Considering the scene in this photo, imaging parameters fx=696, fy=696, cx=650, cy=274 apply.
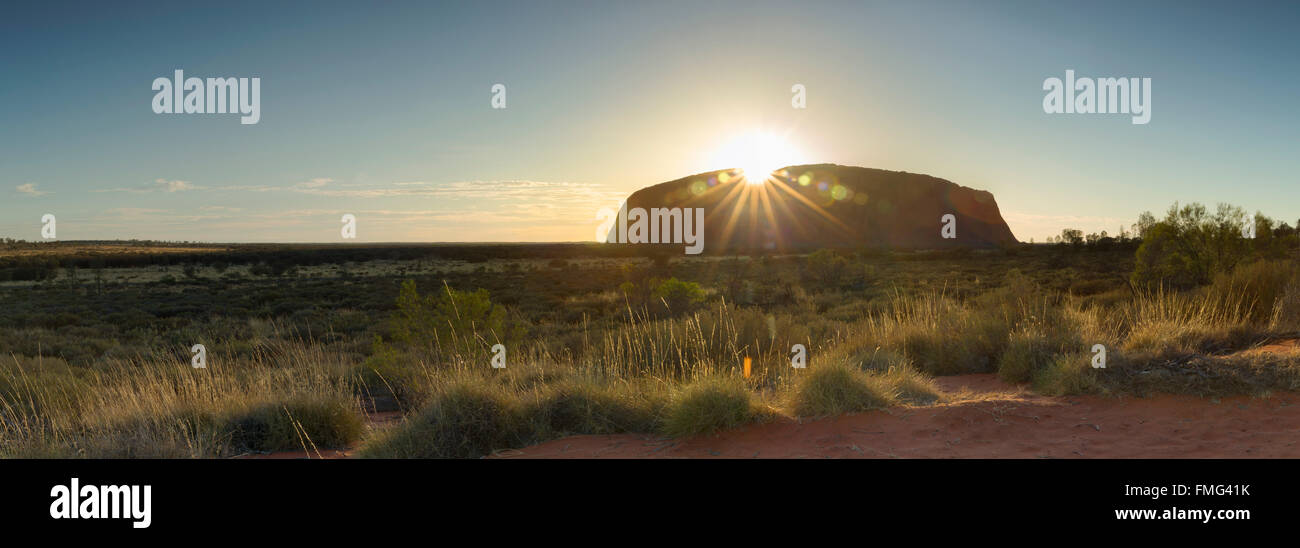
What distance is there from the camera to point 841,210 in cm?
10225

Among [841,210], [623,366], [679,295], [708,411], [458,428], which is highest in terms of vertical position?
[841,210]

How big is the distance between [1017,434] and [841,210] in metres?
101

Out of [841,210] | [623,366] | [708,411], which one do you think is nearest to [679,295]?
[623,366]

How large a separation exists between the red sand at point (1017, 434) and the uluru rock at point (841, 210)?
Answer: 283ft

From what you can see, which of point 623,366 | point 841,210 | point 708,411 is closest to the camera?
point 708,411

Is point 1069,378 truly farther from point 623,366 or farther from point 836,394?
point 623,366

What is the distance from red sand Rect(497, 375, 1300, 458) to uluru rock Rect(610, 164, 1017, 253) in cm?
8632

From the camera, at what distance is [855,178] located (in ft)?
352

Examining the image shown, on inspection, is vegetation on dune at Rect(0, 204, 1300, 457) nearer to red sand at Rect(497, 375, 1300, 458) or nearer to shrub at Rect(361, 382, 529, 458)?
shrub at Rect(361, 382, 529, 458)

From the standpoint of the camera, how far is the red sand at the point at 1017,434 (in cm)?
502

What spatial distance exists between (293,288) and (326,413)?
35.3m

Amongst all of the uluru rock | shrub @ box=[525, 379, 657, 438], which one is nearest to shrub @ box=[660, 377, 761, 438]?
→ shrub @ box=[525, 379, 657, 438]
